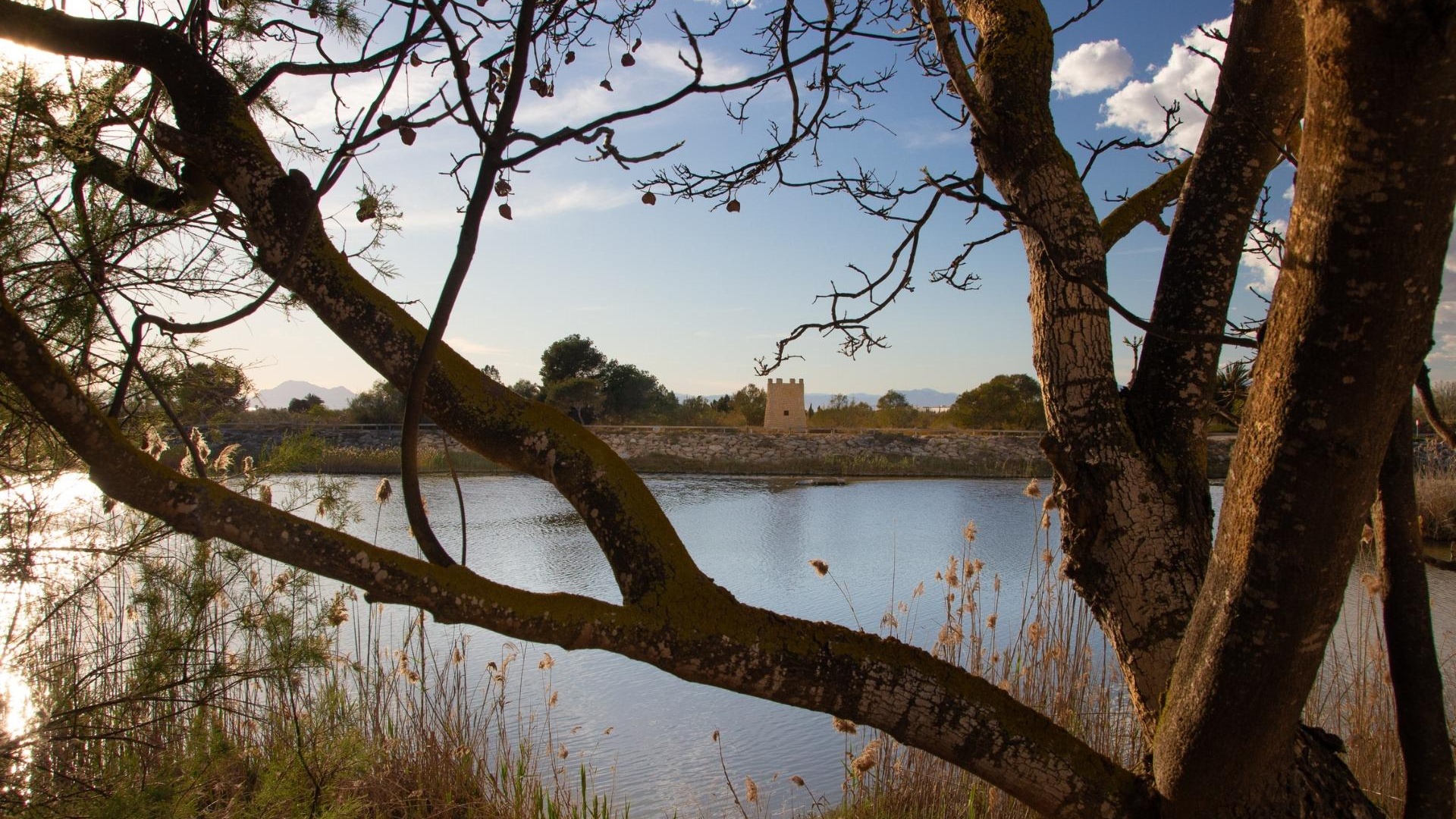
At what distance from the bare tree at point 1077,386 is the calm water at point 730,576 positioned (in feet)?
5.31

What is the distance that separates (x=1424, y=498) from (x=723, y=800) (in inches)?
317

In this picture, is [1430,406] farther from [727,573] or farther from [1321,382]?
[727,573]

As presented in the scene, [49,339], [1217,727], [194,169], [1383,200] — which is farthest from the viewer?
[49,339]

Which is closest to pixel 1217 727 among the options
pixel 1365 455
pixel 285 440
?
pixel 1365 455

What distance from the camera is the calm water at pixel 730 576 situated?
3.78 metres

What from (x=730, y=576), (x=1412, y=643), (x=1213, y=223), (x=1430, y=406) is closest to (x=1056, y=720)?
(x=1412, y=643)

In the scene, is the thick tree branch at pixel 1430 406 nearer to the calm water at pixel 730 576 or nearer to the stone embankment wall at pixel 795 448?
the calm water at pixel 730 576

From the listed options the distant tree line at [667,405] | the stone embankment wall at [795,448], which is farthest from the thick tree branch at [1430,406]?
the distant tree line at [667,405]

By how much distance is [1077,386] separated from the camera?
1.79 meters

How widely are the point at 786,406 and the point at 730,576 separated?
1488cm

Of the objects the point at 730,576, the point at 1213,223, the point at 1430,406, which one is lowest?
the point at 730,576

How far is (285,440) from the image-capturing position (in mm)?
2834

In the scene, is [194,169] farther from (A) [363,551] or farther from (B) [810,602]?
(B) [810,602]

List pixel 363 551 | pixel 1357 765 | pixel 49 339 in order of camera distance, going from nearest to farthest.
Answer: pixel 363 551
pixel 49 339
pixel 1357 765
